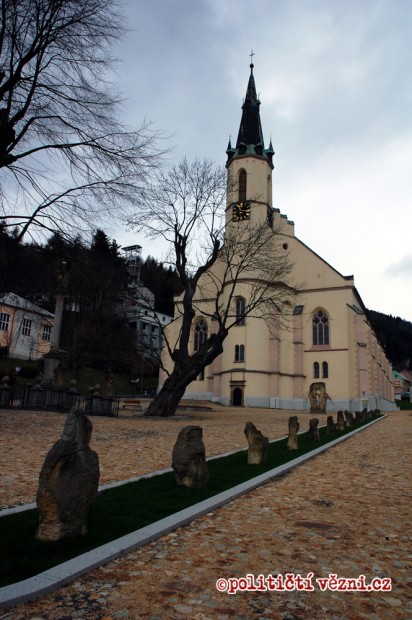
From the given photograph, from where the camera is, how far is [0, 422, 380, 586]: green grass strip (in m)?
3.76

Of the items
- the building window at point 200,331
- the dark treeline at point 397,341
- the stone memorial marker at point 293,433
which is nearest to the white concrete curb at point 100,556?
the stone memorial marker at point 293,433

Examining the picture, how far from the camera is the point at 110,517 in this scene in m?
5.09

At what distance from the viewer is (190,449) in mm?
7035

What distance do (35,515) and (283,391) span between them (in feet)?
128

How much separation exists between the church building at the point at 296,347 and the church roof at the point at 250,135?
4103 millimetres

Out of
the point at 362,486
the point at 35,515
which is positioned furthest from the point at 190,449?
the point at 362,486

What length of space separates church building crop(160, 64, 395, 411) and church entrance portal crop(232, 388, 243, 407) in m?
0.09

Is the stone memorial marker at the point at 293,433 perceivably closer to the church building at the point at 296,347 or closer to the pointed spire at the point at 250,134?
the church building at the point at 296,347

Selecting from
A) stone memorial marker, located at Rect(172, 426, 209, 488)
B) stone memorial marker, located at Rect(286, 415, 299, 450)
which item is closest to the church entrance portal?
stone memorial marker, located at Rect(286, 415, 299, 450)

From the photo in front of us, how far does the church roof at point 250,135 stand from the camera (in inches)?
1982

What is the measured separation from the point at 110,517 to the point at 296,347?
4015 cm

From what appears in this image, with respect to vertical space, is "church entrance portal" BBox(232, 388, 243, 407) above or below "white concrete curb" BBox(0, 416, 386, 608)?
above

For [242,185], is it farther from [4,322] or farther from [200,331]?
[4,322]

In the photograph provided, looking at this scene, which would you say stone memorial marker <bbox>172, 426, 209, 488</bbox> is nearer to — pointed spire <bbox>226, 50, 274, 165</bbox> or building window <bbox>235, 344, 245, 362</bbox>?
building window <bbox>235, 344, 245, 362</bbox>
